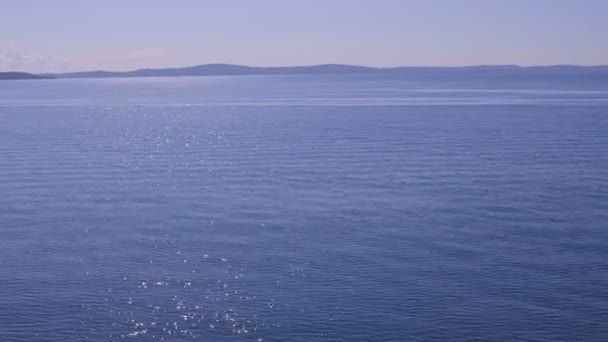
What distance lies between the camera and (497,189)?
61219 millimetres

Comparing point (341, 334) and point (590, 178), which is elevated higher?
point (590, 178)

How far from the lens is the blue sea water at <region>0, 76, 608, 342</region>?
35.3 metres

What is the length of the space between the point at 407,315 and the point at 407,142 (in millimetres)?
57546

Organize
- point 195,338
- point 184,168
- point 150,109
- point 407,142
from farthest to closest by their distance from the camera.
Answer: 1. point 150,109
2. point 407,142
3. point 184,168
4. point 195,338


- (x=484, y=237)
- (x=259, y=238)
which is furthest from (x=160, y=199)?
(x=484, y=237)

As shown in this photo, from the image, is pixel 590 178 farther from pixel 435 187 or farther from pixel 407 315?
pixel 407 315

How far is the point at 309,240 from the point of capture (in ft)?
157

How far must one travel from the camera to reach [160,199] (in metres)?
61.2

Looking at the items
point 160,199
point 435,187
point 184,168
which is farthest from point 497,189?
point 184,168

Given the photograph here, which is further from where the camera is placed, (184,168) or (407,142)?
(407,142)

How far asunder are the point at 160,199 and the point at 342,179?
1683 centimetres

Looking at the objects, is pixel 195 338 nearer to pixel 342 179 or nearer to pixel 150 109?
pixel 342 179

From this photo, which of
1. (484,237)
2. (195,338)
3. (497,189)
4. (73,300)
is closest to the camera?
(195,338)

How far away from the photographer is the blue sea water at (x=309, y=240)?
35312 millimetres
